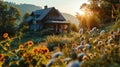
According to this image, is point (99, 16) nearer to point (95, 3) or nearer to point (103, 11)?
point (103, 11)

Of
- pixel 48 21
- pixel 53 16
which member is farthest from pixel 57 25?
pixel 53 16

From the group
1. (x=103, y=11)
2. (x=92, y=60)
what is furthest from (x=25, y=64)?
(x=103, y=11)

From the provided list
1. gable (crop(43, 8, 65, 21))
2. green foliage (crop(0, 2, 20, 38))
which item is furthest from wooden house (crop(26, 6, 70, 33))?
green foliage (crop(0, 2, 20, 38))

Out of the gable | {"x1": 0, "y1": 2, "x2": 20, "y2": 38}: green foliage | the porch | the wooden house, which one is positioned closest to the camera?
{"x1": 0, "y1": 2, "x2": 20, "y2": 38}: green foliage

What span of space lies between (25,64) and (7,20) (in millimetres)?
46898

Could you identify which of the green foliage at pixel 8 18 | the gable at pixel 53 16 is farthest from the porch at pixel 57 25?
the green foliage at pixel 8 18

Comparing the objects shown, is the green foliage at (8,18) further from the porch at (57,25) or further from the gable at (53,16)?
the porch at (57,25)

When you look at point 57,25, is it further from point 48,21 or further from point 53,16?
point 53,16

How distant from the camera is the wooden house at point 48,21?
56.6m

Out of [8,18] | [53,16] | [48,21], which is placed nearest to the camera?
[8,18]

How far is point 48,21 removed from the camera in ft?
188

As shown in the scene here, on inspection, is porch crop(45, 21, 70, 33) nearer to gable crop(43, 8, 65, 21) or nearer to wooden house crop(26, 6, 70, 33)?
wooden house crop(26, 6, 70, 33)

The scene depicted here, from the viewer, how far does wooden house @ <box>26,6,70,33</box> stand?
186 feet

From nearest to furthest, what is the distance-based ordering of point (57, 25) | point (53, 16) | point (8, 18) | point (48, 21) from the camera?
point (8, 18) < point (57, 25) < point (48, 21) < point (53, 16)
